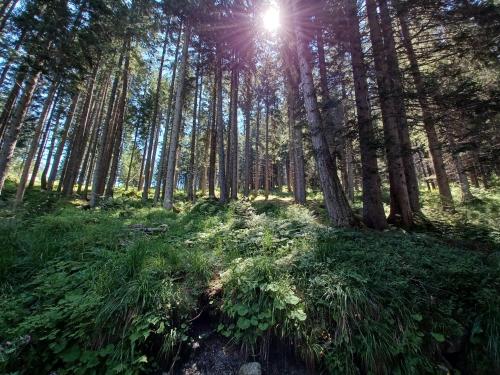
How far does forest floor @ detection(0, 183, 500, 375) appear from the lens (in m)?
2.50

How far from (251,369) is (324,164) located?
507 cm

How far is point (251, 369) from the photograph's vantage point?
8.43 feet

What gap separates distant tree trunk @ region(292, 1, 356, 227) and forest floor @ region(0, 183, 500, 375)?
229 cm

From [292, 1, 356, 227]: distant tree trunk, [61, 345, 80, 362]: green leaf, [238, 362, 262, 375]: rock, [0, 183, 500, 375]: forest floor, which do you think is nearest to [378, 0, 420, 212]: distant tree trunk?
[292, 1, 356, 227]: distant tree trunk

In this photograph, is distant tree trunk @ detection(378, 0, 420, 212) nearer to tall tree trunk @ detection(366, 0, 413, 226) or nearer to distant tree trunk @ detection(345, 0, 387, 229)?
tall tree trunk @ detection(366, 0, 413, 226)

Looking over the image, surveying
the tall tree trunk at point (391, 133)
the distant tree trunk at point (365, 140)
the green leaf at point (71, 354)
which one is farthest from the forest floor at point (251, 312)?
the tall tree trunk at point (391, 133)

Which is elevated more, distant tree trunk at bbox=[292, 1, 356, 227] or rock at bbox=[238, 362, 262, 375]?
distant tree trunk at bbox=[292, 1, 356, 227]

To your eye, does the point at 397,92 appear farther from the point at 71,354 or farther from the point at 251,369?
the point at 71,354

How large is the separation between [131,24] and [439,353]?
14.0m

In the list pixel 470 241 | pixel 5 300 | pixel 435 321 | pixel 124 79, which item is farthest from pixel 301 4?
pixel 124 79

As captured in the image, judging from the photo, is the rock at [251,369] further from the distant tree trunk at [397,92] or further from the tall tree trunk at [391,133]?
the tall tree trunk at [391,133]

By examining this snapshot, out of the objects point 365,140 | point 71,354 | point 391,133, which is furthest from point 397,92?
point 71,354

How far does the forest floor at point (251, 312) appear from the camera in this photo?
8.21 ft

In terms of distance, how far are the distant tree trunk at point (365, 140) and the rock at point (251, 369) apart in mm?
5344
